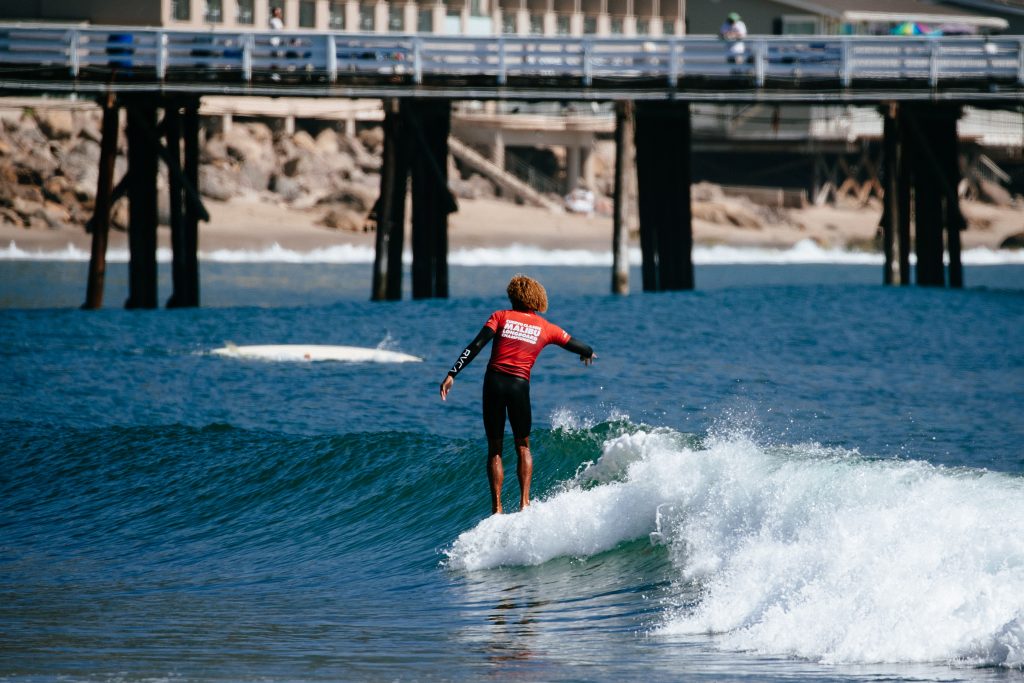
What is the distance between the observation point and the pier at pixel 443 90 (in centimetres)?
2766

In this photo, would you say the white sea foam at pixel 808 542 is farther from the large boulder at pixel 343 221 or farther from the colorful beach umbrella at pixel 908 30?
the large boulder at pixel 343 221

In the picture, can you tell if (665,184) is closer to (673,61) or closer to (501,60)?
(673,61)

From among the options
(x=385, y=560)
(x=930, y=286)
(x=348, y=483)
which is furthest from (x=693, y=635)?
(x=930, y=286)

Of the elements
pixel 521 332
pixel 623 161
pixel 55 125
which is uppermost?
pixel 55 125

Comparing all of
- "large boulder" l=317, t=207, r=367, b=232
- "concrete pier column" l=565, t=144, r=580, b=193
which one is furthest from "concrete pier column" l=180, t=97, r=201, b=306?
"concrete pier column" l=565, t=144, r=580, b=193

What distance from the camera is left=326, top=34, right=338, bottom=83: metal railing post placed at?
27594mm

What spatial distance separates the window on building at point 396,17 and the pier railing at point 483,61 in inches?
1161

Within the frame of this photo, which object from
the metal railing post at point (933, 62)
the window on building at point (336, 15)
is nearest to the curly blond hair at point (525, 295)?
the metal railing post at point (933, 62)

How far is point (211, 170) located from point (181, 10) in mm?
6455

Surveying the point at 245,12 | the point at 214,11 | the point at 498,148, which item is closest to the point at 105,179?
the point at 214,11

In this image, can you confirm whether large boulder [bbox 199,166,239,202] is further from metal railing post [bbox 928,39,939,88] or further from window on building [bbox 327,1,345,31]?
metal railing post [bbox 928,39,939,88]

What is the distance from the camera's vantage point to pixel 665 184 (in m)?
30.2

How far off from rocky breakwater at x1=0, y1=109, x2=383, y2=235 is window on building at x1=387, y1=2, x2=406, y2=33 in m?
5.04

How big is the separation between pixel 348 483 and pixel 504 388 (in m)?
3.77
